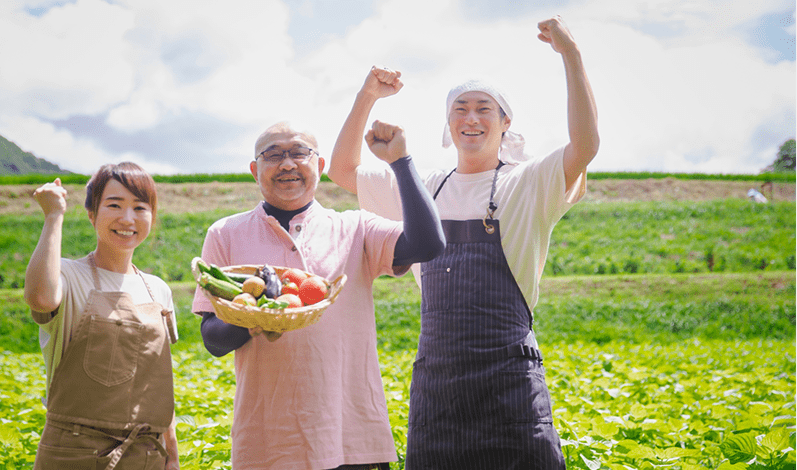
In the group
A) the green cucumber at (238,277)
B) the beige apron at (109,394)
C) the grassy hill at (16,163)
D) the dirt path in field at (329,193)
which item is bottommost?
the beige apron at (109,394)

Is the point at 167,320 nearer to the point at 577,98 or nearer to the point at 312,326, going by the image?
the point at 312,326

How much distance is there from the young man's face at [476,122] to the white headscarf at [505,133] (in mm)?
17

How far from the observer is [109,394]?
1.79 meters

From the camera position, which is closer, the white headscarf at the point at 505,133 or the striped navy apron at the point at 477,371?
the striped navy apron at the point at 477,371

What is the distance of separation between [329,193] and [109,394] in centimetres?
1392

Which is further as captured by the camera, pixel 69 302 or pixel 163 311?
pixel 163 311

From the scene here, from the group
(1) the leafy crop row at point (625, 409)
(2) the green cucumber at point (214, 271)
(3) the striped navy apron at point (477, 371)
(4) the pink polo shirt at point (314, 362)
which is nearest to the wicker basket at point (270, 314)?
(2) the green cucumber at point (214, 271)

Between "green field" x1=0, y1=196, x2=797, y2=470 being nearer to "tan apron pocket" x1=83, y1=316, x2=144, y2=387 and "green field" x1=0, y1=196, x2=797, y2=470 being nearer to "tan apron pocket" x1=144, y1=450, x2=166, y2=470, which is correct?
"tan apron pocket" x1=144, y1=450, x2=166, y2=470

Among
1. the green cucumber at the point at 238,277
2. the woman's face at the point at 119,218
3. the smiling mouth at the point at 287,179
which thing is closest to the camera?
the green cucumber at the point at 238,277

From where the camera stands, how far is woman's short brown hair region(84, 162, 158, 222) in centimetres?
190

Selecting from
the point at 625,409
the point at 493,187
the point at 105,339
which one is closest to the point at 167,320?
the point at 105,339

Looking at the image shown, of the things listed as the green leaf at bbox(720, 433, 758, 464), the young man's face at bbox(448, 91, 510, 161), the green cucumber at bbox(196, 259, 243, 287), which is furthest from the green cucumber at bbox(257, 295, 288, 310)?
the green leaf at bbox(720, 433, 758, 464)

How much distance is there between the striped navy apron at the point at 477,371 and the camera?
1.74 metres

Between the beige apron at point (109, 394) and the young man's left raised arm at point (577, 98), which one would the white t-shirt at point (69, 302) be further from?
the young man's left raised arm at point (577, 98)
